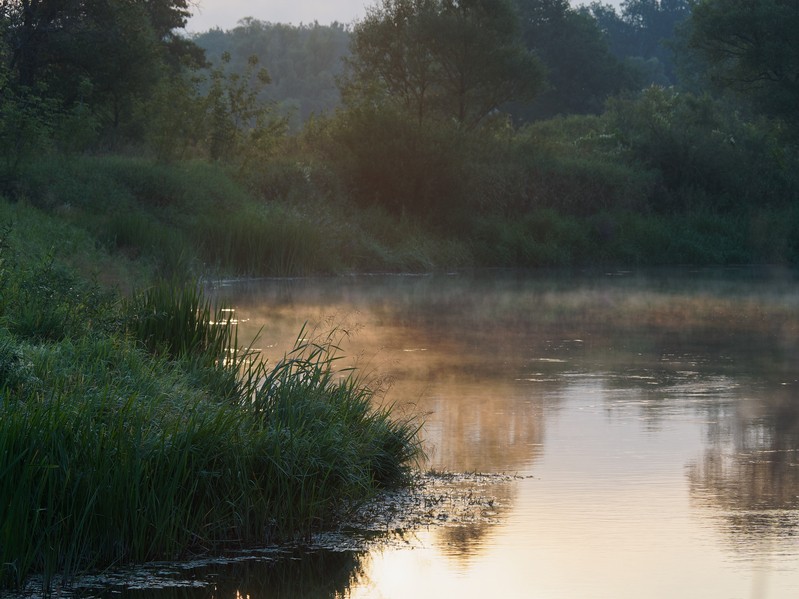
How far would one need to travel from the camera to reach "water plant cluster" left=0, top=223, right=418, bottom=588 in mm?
7672

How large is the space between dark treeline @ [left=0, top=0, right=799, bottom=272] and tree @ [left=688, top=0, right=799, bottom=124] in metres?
0.10

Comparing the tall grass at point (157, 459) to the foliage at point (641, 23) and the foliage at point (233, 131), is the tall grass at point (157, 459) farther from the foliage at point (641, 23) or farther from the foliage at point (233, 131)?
the foliage at point (641, 23)

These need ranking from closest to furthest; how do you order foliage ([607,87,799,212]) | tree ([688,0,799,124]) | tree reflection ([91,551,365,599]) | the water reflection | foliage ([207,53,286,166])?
tree reflection ([91,551,365,599]), the water reflection, foliage ([207,53,286,166]), foliage ([607,87,799,212]), tree ([688,0,799,124])

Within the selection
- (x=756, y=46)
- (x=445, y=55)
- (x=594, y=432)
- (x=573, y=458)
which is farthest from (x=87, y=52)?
(x=573, y=458)

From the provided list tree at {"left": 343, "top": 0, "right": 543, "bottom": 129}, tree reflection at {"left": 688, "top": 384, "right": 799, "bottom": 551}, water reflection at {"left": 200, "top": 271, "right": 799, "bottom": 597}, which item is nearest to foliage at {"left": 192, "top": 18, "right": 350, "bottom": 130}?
tree at {"left": 343, "top": 0, "right": 543, "bottom": 129}

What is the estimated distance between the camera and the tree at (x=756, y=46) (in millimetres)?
56156

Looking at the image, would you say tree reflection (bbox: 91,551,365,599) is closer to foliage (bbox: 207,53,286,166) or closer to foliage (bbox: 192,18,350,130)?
foliage (bbox: 207,53,286,166)

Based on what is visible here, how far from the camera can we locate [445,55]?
55.3 m

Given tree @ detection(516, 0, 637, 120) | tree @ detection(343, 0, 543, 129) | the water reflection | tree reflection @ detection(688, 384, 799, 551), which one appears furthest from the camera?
tree @ detection(516, 0, 637, 120)

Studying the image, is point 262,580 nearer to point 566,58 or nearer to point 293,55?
point 566,58

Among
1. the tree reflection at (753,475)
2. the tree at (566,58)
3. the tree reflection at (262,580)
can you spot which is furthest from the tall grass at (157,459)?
the tree at (566,58)

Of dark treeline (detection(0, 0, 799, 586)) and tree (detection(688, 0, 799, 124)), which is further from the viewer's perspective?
tree (detection(688, 0, 799, 124))

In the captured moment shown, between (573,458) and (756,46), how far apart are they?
49469 mm

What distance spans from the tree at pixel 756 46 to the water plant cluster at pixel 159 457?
4938cm
